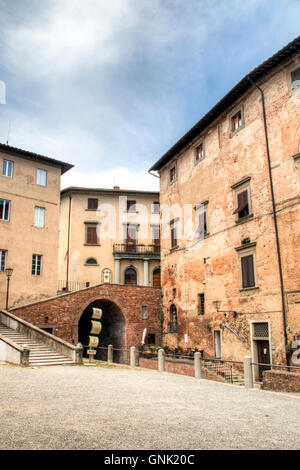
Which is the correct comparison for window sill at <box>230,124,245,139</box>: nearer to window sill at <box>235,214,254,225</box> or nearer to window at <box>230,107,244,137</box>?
window at <box>230,107,244,137</box>

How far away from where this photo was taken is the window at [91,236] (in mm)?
35444

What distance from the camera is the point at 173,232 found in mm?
27172

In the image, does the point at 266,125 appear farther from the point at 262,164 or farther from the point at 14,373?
the point at 14,373

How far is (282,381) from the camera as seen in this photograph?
41.0 feet

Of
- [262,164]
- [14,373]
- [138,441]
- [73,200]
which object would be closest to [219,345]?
[262,164]

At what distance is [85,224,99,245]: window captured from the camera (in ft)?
116

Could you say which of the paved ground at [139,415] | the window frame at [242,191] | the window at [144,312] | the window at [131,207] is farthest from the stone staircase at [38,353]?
the window at [131,207]

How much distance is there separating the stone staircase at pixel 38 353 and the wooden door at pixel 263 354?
28.1 ft

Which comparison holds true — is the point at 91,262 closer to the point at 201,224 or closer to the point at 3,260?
the point at 3,260

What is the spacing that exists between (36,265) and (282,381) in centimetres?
1829

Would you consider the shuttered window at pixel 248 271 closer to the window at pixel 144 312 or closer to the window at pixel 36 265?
the window at pixel 144 312

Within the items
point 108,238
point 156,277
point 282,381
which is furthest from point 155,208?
point 282,381

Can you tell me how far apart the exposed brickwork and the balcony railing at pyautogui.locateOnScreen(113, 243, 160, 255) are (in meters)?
7.21

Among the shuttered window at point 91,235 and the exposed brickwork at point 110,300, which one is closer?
the exposed brickwork at point 110,300
